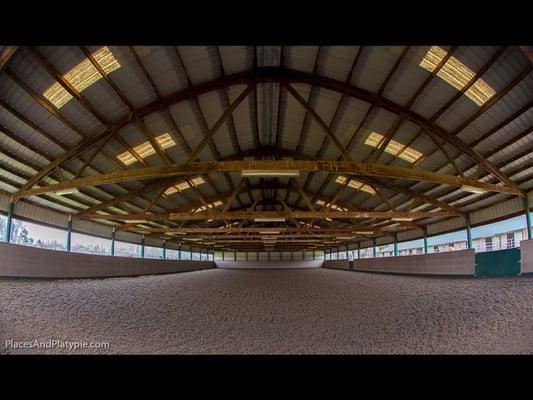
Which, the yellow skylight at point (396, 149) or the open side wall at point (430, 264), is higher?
the yellow skylight at point (396, 149)

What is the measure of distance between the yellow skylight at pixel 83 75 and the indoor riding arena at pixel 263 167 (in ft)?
0.14

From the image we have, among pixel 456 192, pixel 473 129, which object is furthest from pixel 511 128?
pixel 456 192

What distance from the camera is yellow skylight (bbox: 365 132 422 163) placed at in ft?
39.4

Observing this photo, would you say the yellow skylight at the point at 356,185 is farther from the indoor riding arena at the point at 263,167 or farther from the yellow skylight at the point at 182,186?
the yellow skylight at the point at 182,186

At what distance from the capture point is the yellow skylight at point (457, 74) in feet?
26.4

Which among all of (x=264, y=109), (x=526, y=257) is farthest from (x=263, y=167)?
(x=526, y=257)

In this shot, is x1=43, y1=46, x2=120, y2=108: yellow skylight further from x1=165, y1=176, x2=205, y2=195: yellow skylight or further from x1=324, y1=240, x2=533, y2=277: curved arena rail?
x1=324, y1=240, x2=533, y2=277: curved arena rail

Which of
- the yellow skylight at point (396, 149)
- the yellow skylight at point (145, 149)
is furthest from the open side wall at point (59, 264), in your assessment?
the yellow skylight at point (396, 149)

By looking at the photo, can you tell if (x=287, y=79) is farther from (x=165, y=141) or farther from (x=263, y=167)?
(x=165, y=141)

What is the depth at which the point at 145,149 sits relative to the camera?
12.3 meters

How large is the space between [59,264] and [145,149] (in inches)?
226

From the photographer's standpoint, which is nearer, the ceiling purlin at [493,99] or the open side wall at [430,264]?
the ceiling purlin at [493,99]
